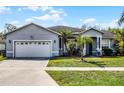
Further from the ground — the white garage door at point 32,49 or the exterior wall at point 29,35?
the exterior wall at point 29,35

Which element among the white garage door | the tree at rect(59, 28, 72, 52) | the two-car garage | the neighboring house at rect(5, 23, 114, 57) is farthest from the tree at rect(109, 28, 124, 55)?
the white garage door

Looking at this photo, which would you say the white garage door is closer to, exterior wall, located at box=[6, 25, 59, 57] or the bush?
exterior wall, located at box=[6, 25, 59, 57]

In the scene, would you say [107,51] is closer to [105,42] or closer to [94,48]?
[94,48]

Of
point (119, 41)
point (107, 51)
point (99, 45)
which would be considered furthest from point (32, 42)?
point (119, 41)

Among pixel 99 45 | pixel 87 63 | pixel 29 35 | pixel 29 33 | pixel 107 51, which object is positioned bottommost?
pixel 87 63

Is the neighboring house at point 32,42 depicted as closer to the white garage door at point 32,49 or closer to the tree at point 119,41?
the white garage door at point 32,49

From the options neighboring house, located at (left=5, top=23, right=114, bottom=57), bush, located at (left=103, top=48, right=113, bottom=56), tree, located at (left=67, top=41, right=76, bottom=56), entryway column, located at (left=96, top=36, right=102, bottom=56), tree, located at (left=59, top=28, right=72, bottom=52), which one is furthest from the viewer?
entryway column, located at (left=96, top=36, right=102, bottom=56)

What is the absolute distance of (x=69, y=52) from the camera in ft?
117

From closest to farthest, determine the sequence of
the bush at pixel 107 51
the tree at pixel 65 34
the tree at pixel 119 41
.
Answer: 1. the tree at pixel 119 41
2. the tree at pixel 65 34
3. the bush at pixel 107 51

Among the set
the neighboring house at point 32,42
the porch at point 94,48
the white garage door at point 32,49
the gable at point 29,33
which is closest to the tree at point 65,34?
the neighboring house at point 32,42

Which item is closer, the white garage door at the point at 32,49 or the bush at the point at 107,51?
the white garage door at the point at 32,49
